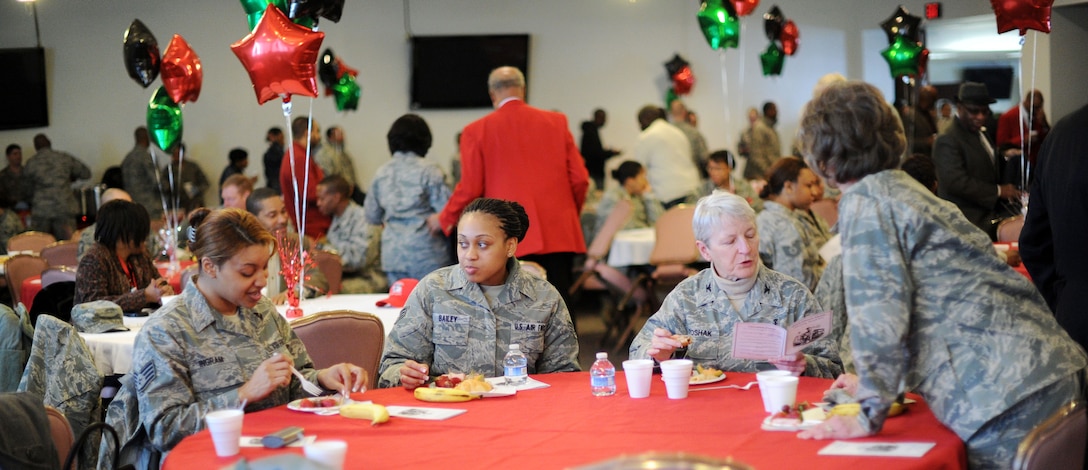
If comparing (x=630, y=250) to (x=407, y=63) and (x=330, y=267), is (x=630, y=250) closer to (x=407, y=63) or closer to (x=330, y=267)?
(x=330, y=267)

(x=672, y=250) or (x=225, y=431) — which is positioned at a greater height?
(x=225, y=431)

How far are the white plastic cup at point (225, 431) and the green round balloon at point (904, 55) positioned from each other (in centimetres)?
729

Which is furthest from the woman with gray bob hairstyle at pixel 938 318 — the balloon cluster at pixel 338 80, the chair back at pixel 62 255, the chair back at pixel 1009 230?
the balloon cluster at pixel 338 80

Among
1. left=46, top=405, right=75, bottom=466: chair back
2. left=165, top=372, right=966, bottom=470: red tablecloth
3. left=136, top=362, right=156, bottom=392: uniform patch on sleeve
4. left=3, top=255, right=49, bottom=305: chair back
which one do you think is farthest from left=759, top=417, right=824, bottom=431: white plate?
left=3, top=255, right=49, bottom=305: chair back

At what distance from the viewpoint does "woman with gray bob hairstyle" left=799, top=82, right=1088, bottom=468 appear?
2.14 metres

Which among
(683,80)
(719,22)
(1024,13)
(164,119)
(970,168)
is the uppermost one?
(719,22)

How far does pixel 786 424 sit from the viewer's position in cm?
237

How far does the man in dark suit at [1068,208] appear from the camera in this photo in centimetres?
316

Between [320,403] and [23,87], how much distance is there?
38.9 ft

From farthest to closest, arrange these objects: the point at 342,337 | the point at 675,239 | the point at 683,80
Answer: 1. the point at 683,80
2. the point at 675,239
3. the point at 342,337

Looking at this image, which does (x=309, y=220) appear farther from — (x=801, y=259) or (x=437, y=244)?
(x=801, y=259)

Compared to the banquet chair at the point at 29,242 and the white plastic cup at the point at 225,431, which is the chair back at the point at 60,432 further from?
the banquet chair at the point at 29,242

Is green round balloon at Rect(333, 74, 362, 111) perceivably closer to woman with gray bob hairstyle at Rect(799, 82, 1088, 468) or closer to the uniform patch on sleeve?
the uniform patch on sleeve

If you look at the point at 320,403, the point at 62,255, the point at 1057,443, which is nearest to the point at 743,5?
the point at 62,255
